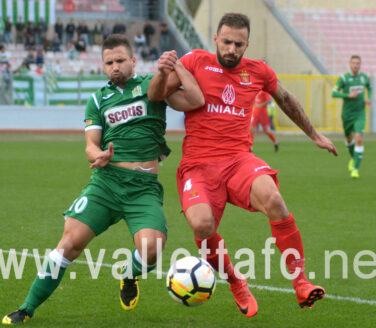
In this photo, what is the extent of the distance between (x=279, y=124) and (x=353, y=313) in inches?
1202

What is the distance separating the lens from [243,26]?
18.4ft

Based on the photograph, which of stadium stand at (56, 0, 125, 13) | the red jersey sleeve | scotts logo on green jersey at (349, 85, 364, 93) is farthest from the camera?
stadium stand at (56, 0, 125, 13)

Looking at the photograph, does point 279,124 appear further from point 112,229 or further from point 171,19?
point 112,229

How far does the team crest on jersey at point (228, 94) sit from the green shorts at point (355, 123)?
1012 cm

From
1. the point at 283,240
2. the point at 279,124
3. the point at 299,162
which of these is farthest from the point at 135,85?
the point at 279,124

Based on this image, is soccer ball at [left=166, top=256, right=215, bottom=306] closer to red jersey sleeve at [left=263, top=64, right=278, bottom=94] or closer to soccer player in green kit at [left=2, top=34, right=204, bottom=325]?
soccer player in green kit at [left=2, top=34, right=204, bottom=325]

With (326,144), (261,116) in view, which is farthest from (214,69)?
(261,116)

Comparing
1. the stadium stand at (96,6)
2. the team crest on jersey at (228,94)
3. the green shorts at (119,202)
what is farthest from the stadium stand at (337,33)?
the green shorts at (119,202)

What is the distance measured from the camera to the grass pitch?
5398 mm

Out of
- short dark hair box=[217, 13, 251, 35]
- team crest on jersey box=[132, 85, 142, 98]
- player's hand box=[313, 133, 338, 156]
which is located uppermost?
short dark hair box=[217, 13, 251, 35]

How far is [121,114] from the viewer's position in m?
5.45

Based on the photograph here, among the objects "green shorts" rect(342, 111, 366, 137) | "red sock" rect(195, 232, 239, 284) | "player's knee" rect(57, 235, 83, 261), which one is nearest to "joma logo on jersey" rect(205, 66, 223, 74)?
"red sock" rect(195, 232, 239, 284)

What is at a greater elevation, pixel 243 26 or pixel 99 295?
pixel 243 26

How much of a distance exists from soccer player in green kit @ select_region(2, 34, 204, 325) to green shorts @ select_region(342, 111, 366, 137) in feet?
34.2
